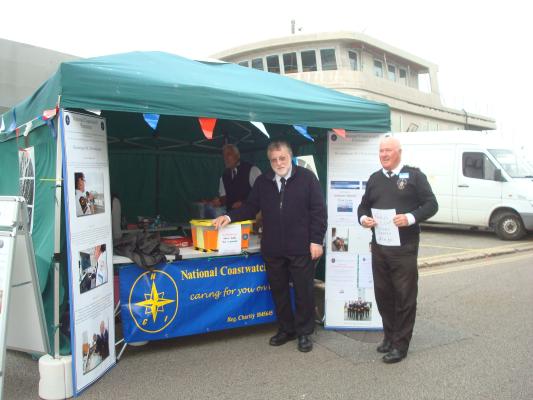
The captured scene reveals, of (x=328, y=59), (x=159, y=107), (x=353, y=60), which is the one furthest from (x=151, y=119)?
(x=353, y=60)

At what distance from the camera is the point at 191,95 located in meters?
3.45

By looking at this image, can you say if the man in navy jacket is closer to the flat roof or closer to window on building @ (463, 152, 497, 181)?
window on building @ (463, 152, 497, 181)

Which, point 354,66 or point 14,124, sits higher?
point 354,66

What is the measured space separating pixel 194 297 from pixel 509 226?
9.09m

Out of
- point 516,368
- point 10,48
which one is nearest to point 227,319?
point 516,368

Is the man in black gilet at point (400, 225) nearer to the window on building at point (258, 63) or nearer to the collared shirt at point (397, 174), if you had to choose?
the collared shirt at point (397, 174)

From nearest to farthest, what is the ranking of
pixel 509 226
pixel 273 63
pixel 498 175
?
pixel 498 175 < pixel 509 226 < pixel 273 63

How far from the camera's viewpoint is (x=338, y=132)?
13.9ft

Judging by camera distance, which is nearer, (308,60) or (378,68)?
(308,60)

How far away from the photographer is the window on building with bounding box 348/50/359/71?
30022mm

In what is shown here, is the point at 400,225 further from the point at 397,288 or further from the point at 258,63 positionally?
the point at 258,63

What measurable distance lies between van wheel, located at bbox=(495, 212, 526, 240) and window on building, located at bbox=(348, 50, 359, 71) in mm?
21880

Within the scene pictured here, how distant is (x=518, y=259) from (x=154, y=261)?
748 centimetres

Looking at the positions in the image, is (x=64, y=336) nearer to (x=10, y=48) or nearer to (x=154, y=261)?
(x=154, y=261)
